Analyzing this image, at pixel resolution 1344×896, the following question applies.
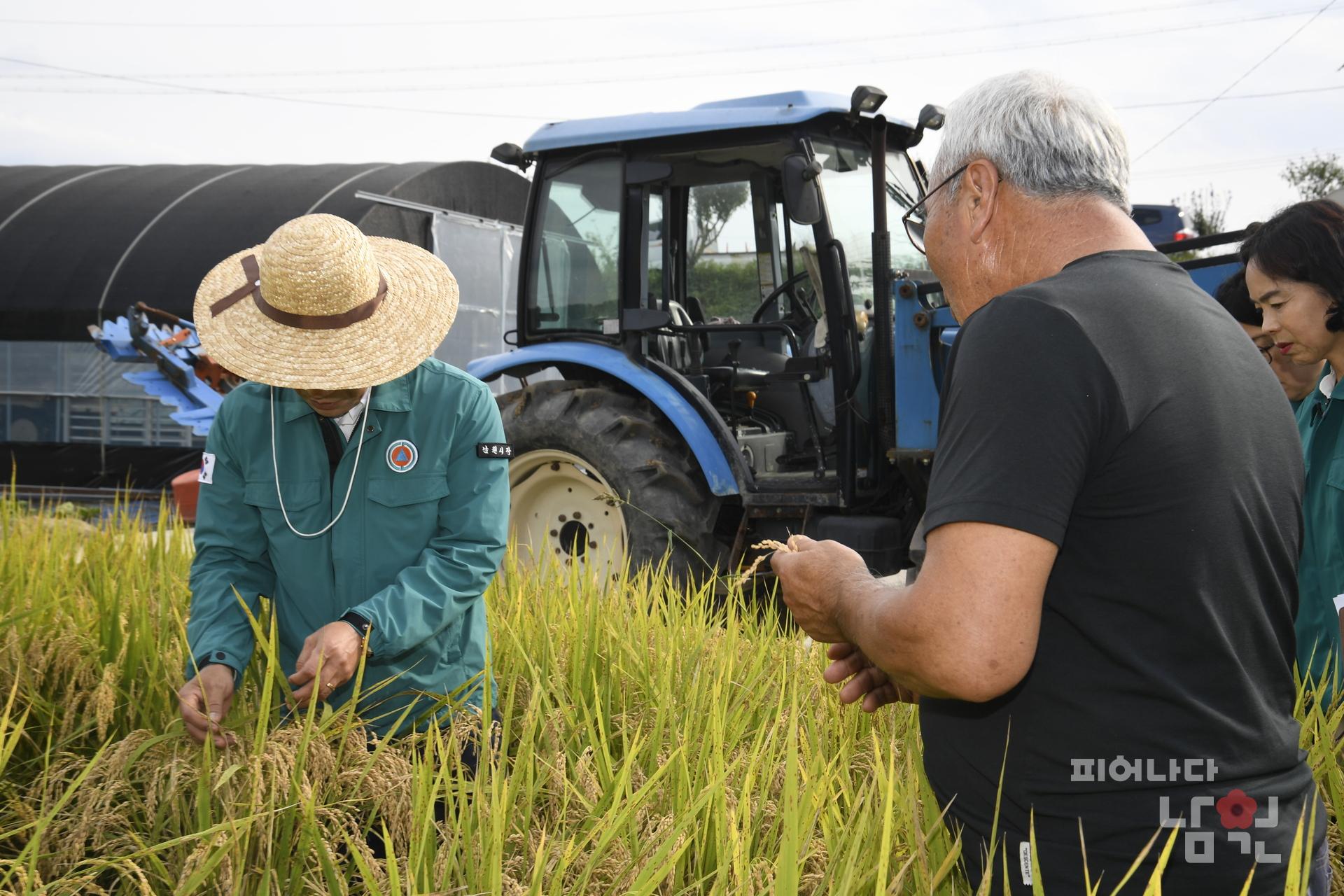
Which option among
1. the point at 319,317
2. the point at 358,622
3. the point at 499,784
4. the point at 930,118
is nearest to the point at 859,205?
the point at 930,118

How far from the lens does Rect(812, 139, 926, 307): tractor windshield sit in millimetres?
5074

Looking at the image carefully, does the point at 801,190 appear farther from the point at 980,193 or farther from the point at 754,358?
the point at 980,193

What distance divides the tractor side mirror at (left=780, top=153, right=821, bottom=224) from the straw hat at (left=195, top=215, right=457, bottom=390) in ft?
8.23

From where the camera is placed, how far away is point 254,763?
62.9 inches

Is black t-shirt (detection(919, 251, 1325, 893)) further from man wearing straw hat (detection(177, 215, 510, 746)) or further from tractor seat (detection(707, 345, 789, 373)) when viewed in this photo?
tractor seat (detection(707, 345, 789, 373))

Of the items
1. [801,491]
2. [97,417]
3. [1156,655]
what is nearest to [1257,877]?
[1156,655]

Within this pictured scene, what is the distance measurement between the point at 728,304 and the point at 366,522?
3.67m

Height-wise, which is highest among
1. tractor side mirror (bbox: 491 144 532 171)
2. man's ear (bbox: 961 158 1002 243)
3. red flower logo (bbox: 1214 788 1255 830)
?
tractor side mirror (bbox: 491 144 532 171)

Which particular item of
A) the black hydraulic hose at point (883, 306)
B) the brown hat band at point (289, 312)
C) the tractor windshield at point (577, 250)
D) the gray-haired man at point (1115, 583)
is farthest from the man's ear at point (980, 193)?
the tractor windshield at point (577, 250)

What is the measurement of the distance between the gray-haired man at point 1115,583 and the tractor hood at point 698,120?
3.68 metres

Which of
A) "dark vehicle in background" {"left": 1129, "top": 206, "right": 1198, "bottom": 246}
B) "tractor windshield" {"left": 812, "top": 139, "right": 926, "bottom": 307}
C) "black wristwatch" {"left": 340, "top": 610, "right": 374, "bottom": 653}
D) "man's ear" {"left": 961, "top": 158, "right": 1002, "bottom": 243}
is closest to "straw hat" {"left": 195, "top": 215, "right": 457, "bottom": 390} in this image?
"black wristwatch" {"left": 340, "top": 610, "right": 374, "bottom": 653}

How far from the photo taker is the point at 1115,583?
1.27 meters

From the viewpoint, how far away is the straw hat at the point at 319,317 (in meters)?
2.14

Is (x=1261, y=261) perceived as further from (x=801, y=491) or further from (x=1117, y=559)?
(x=801, y=491)
